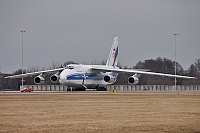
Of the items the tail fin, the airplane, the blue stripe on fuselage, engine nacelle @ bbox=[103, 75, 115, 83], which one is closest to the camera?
the blue stripe on fuselage

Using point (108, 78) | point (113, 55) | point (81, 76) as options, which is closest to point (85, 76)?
point (81, 76)

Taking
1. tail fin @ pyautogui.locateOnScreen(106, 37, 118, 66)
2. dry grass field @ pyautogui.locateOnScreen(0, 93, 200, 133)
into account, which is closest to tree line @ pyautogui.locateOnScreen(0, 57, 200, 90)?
tail fin @ pyautogui.locateOnScreen(106, 37, 118, 66)

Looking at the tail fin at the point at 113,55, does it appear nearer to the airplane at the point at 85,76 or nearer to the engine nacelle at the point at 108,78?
the airplane at the point at 85,76

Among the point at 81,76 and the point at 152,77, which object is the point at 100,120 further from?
the point at 152,77

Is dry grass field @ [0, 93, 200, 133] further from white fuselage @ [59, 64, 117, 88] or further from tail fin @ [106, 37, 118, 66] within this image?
tail fin @ [106, 37, 118, 66]

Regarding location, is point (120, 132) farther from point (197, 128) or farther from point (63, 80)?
point (63, 80)

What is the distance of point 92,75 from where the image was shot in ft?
218

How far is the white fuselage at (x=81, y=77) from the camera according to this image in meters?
63.0

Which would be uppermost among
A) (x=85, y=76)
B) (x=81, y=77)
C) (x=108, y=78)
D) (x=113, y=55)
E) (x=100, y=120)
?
(x=113, y=55)

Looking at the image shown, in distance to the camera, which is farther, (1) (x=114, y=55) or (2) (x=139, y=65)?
(2) (x=139, y=65)

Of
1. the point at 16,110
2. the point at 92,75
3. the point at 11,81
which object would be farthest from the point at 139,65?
the point at 16,110

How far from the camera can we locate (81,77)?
213 ft

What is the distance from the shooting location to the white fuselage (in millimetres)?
62969

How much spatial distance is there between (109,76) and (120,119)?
149 ft
